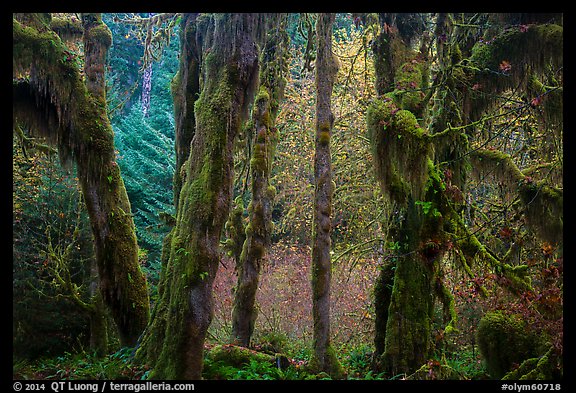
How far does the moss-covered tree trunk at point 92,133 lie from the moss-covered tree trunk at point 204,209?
1.76 metres

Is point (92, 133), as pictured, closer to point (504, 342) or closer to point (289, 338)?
point (289, 338)

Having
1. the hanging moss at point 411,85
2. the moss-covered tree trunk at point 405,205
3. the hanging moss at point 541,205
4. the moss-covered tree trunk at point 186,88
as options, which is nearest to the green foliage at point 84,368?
the moss-covered tree trunk at point 186,88

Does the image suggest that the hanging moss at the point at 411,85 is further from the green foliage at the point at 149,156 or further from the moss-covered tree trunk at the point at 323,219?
the green foliage at the point at 149,156

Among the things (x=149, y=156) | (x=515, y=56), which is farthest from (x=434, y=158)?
(x=149, y=156)

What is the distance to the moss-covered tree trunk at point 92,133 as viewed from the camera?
8367 mm

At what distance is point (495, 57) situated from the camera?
284 inches

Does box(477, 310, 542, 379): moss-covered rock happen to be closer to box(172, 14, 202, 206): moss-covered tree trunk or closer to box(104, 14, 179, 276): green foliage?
box(172, 14, 202, 206): moss-covered tree trunk

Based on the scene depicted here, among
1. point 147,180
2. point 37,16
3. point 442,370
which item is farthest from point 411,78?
point 147,180

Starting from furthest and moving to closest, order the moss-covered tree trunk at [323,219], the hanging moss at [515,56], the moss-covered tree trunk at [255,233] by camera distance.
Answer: the moss-covered tree trunk at [255,233] < the moss-covered tree trunk at [323,219] < the hanging moss at [515,56]

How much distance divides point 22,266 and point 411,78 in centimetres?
1057

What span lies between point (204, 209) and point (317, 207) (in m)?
2.32

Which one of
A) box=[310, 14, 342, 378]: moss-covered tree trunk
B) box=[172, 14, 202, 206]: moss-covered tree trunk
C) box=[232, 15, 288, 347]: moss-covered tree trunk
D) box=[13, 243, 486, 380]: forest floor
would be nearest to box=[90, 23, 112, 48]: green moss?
box=[172, 14, 202, 206]: moss-covered tree trunk

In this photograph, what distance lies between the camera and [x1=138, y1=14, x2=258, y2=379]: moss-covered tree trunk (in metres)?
6.07

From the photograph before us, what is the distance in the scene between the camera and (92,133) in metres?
8.62
